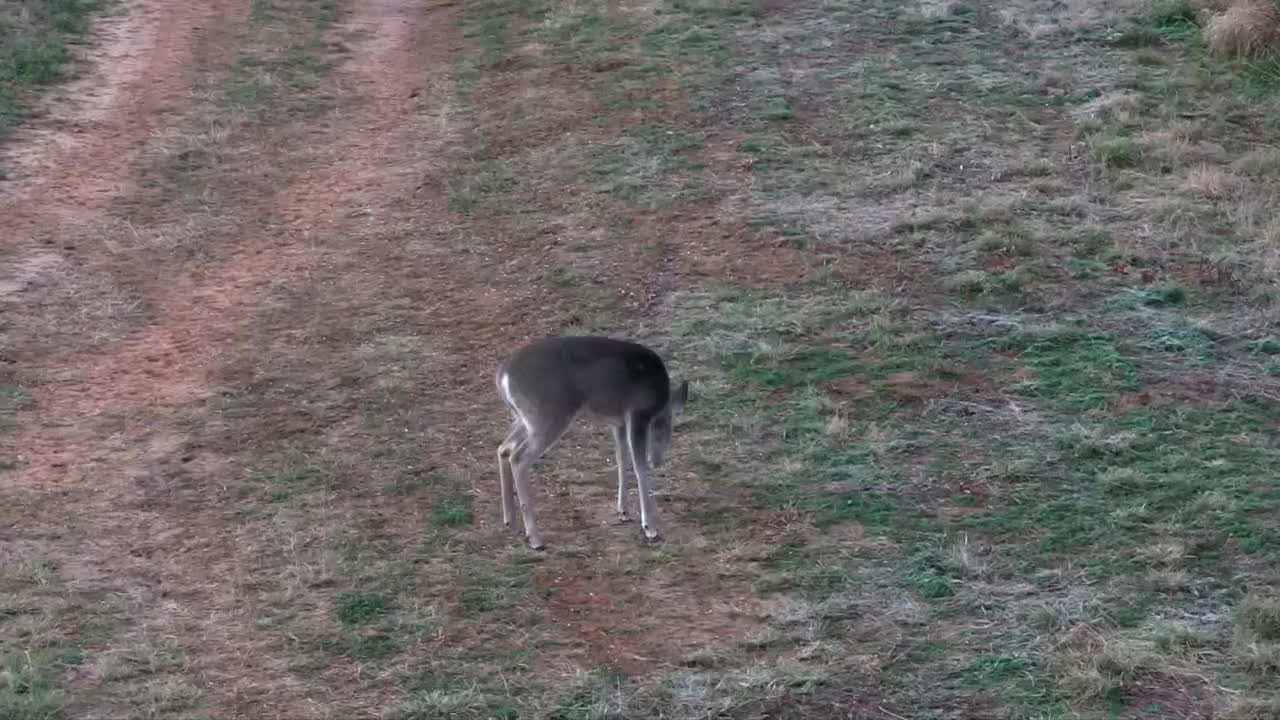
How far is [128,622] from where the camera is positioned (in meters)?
7.52

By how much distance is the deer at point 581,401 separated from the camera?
7.70m

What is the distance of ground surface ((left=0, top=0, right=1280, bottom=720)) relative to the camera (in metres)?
7.23

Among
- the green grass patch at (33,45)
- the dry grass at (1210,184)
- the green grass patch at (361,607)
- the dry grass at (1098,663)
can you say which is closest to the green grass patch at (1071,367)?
the dry grass at (1098,663)

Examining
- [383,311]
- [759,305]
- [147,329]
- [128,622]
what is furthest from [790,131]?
[128,622]

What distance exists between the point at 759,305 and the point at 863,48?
5288 mm

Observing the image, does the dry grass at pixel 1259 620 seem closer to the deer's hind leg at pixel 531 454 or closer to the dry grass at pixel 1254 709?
the dry grass at pixel 1254 709

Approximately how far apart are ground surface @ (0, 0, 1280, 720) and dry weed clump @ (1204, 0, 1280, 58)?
315 millimetres

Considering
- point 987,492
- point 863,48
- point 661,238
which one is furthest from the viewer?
point 863,48

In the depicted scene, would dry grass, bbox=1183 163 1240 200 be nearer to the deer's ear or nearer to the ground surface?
the ground surface

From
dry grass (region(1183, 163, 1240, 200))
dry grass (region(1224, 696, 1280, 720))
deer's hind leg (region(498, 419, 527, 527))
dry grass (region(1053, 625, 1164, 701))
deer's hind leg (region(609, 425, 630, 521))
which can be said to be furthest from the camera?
dry grass (region(1183, 163, 1240, 200))

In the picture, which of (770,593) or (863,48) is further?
(863,48)

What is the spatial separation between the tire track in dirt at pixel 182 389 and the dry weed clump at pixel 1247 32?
7145mm

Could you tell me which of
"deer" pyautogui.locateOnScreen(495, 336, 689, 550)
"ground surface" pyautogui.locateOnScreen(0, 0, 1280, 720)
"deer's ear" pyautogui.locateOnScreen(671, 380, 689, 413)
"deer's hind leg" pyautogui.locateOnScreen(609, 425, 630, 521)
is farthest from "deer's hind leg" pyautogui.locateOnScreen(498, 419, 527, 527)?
"deer's ear" pyautogui.locateOnScreen(671, 380, 689, 413)

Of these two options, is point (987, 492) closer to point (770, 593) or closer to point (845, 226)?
point (770, 593)
